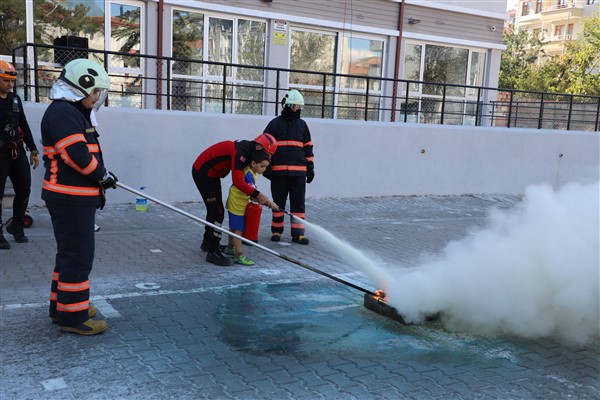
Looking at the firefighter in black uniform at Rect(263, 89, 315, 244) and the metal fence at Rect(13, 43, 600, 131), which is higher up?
the metal fence at Rect(13, 43, 600, 131)

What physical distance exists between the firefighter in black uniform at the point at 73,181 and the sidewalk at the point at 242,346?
0.94ft

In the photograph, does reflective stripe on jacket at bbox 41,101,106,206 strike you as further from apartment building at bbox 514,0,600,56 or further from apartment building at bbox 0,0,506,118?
apartment building at bbox 514,0,600,56

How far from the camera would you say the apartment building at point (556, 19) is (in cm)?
5338

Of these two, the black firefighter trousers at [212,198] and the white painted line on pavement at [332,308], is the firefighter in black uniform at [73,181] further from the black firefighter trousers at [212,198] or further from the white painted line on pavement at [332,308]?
the black firefighter trousers at [212,198]

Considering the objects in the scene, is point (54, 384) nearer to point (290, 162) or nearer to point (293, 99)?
point (290, 162)

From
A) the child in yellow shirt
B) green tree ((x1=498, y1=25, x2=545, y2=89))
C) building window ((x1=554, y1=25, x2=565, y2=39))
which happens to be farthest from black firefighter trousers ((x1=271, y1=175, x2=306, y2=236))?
building window ((x1=554, y1=25, x2=565, y2=39))

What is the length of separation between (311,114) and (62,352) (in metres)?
10.8

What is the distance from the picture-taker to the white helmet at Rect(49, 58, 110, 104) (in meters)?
4.00

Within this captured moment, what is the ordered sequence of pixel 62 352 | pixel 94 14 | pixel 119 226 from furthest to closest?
pixel 94 14 < pixel 119 226 < pixel 62 352

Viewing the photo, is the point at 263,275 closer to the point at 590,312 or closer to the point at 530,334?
the point at 530,334

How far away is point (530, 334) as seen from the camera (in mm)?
4434

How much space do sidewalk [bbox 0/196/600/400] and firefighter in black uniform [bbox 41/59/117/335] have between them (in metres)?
0.29

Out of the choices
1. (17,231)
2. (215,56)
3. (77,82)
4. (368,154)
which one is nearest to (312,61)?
(215,56)

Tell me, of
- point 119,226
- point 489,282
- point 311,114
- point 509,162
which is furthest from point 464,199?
point 489,282
